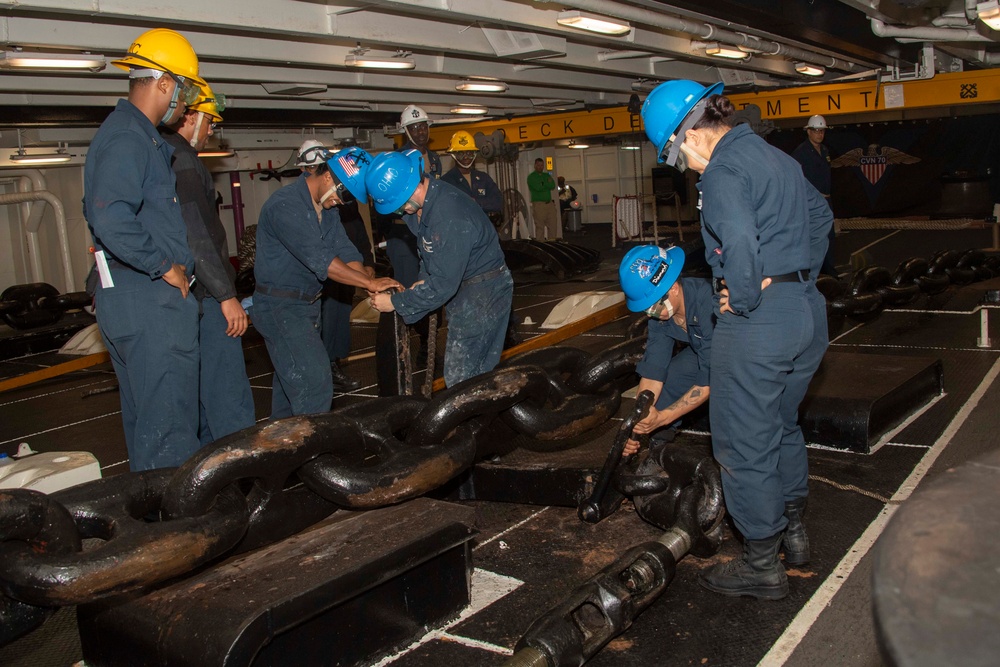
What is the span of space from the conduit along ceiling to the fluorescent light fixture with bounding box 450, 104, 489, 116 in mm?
572

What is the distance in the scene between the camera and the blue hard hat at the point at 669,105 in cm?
286

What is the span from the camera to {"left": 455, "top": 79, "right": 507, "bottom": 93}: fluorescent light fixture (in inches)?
416

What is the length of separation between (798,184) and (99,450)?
4.47 metres

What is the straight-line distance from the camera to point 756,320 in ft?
9.27

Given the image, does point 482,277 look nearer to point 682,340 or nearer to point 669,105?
point 682,340

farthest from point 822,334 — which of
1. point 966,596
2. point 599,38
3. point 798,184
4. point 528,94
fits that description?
point 528,94

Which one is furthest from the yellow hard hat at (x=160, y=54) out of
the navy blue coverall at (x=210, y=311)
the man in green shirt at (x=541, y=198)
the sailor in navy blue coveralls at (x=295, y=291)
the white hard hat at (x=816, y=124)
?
the man in green shirt at (x=541, y=198)

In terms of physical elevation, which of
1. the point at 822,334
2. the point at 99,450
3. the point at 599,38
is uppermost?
the point at 599,38

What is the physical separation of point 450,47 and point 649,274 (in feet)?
17.4

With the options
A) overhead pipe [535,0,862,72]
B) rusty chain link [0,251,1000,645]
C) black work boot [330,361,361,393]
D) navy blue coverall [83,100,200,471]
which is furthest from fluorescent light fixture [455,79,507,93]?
rusty chain link [0,251,1000,645]

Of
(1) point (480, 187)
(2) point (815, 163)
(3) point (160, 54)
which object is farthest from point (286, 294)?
(2) point (815, 163)

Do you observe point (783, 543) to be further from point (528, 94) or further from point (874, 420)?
point (528, 94)

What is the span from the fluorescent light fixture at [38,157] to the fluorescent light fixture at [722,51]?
8.65 m

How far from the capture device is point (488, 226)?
4.27m
